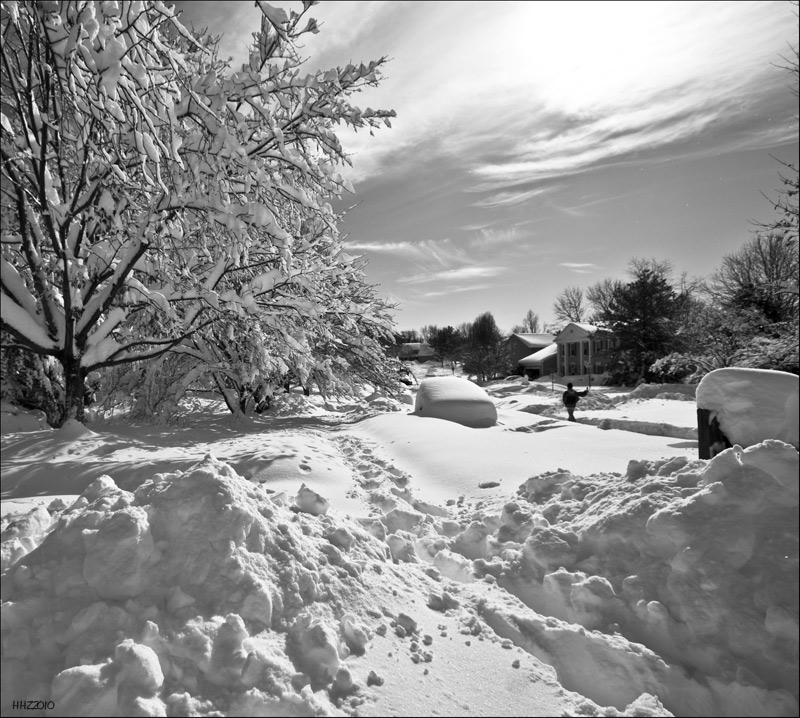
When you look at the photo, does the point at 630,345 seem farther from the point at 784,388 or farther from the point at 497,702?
the point at 497,702

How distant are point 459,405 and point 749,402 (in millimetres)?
7837

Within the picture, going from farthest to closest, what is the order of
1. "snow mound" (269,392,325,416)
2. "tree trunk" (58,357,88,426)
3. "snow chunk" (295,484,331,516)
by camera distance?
1. "snow mound" (269,392,325,416)
2. "tree trunk" (58,357,88,426)
3. "snow chunk" (295,484,331,516)

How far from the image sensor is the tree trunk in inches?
197

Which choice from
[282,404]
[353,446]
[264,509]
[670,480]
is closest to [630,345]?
[282,404]

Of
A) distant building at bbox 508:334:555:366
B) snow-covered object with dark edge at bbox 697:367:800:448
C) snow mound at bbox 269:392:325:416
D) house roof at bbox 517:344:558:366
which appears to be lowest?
snow mound at bbox 269:392:325:416

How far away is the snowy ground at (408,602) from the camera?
1699 mm

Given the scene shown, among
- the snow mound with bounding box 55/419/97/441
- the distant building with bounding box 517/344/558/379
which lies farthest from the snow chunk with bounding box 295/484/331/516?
the distant building with bounding box 517/344/558/379

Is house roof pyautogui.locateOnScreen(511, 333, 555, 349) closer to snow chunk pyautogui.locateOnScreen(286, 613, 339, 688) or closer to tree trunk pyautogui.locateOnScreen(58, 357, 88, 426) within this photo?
tree trunk pyautogui.locateOnScreen(58, 357, 88, 426)

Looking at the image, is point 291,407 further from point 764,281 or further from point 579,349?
point 579,349

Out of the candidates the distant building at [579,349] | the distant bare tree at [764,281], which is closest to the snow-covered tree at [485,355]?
the distant building at [579,349]

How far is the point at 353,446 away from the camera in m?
7.62

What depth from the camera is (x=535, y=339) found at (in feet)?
162

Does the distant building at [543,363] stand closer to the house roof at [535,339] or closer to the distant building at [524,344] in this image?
the distant building at [524,344]

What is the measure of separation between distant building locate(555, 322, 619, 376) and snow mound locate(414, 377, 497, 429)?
81.9ft
